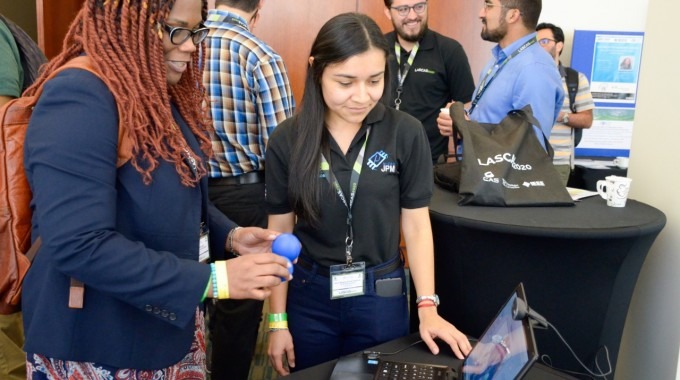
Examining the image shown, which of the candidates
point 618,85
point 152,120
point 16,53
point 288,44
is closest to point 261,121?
point 16,53

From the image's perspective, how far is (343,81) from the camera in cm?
135

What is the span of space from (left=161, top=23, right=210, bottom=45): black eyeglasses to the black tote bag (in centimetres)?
96

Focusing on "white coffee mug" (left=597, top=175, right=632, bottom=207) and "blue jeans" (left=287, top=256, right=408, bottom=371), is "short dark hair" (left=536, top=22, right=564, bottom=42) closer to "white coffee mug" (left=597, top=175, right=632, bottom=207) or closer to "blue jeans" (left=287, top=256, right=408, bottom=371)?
"white coffee mug" (left=597, top=175, right=632, bottom=207)

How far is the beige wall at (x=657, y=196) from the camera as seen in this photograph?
1.69m

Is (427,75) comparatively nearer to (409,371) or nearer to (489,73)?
(489,73)

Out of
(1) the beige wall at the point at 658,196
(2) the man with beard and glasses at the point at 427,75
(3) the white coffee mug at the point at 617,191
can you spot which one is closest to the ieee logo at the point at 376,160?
(3) the white coffee mug at the point at 617,191

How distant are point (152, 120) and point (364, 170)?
22.5 inches

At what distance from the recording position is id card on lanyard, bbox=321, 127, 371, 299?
1.38 m

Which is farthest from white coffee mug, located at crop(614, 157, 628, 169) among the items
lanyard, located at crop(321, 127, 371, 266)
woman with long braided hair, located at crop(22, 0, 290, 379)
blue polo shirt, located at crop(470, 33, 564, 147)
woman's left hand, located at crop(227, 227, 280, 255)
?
woman with long braided hair, located at crop(22, 0, 290, 379)

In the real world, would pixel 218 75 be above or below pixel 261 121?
above

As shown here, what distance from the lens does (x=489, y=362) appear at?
3.16ft

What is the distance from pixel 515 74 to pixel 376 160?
1.17 metres

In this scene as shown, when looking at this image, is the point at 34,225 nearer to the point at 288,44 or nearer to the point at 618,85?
the point at 288,44

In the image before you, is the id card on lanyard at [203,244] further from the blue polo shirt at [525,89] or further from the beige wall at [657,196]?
the blue polo shirt at [525,89]
